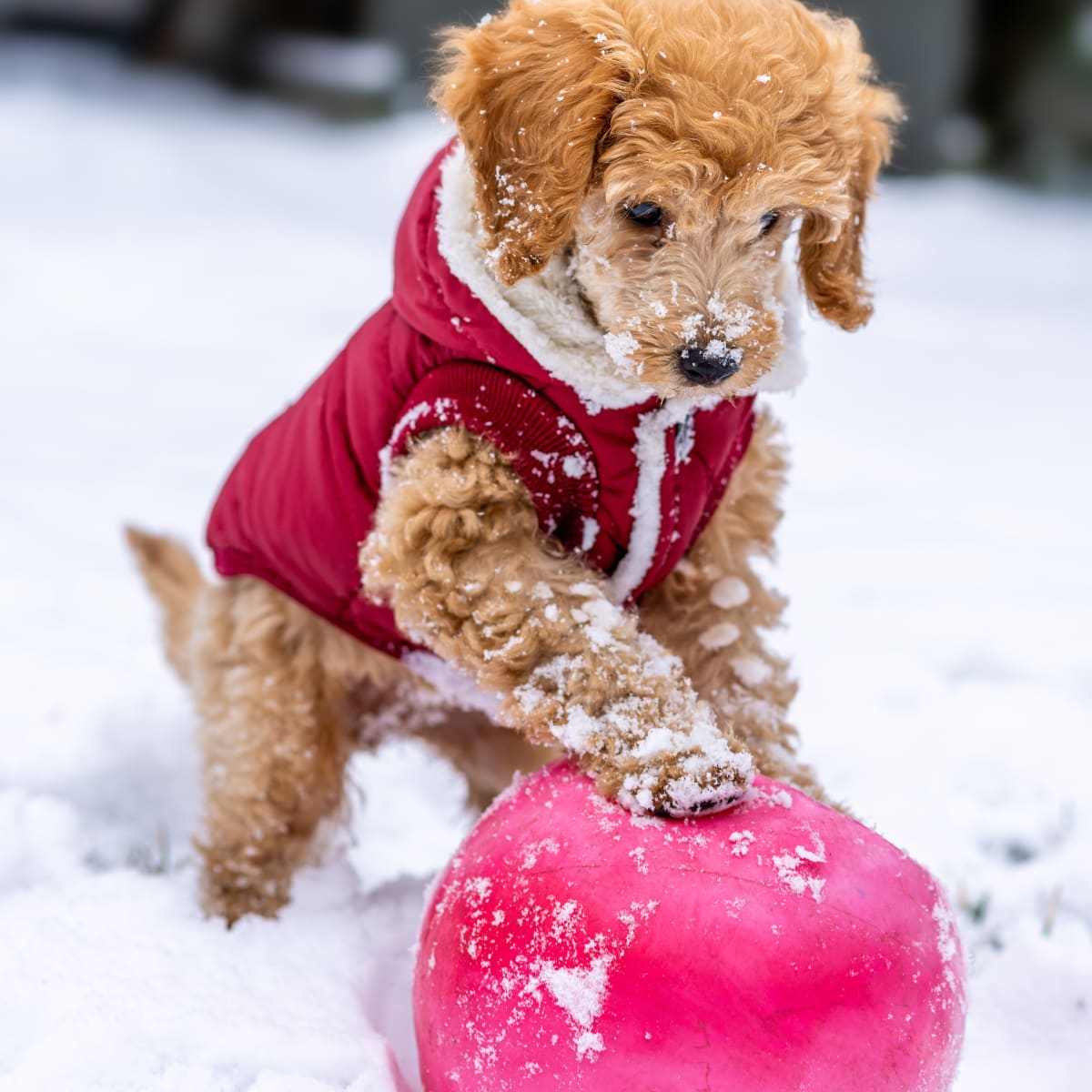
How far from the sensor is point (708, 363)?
203 centimetres

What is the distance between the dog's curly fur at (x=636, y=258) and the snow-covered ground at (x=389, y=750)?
610 millimetres

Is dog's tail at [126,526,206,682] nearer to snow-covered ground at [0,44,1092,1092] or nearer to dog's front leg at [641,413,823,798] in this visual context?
snow-covered ground at [0,44,1092,1092]

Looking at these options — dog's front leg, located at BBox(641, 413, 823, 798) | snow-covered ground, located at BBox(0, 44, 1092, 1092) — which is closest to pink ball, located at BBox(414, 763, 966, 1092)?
snow-covered ground, located at BBox(0, 44, 1092, 1092)

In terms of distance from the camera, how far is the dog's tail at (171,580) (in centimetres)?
325

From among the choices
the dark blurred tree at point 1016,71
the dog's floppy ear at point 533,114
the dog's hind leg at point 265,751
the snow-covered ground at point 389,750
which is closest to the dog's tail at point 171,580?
the snow-covered ground at point 389,750

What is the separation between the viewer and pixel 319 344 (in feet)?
25.0

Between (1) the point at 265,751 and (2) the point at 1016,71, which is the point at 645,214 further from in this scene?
(2) the point at 1016,71

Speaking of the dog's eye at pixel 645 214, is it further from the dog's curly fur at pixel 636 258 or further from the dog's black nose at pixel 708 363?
the dog's black nose at pixel 708 363

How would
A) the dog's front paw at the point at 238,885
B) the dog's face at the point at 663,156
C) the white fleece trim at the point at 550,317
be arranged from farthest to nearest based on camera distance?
1. the dog's front paw at the point at 238,885
2. the white fleece trim at the point at 550,317
3. the dog's face at the point at 663,156

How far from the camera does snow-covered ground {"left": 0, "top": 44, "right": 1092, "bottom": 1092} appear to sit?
218cm

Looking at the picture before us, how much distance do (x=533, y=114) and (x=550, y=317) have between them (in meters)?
0.32

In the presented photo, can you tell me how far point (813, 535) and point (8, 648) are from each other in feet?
9.69

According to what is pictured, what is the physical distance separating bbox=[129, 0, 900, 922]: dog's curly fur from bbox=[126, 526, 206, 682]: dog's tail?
108 cm

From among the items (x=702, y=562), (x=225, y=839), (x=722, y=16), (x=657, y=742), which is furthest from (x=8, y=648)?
(x=722, y=16)
